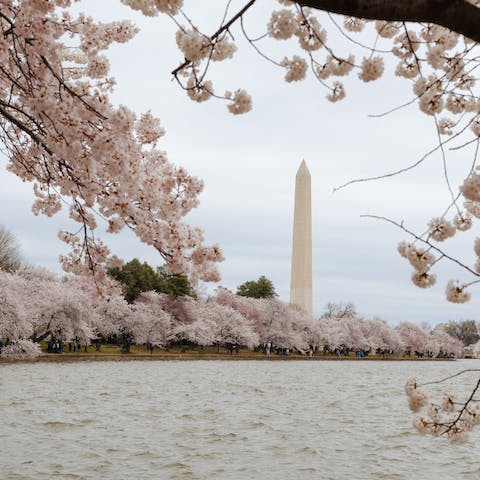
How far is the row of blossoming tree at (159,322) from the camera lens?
34263 millimetres

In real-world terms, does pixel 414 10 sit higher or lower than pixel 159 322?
lower

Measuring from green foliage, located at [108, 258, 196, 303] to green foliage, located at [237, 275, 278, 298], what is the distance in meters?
13.3

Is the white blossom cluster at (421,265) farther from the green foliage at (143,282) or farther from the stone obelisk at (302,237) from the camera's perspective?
the stone obelisk at (302,237)

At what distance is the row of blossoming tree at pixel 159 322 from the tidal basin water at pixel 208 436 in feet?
31.6

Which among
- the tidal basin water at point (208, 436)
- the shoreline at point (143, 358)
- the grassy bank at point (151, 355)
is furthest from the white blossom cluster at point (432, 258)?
the grassy bank at point (151, 355)

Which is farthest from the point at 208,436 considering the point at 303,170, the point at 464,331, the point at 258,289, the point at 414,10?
the point at 464,331

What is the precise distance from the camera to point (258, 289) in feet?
211

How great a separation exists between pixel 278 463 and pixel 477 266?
23.7ft

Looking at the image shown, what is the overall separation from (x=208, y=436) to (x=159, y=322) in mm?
34172

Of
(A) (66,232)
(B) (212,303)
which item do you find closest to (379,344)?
(B) (212,303)

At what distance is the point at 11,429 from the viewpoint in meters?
12.1

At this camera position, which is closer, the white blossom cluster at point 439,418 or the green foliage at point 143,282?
the white blossom cluster at point 439,418

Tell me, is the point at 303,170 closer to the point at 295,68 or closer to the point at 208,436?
the point at 208,436

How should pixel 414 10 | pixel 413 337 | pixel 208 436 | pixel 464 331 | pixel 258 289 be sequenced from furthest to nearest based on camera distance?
pixel 464 331, pixel 413 337, pixel 258 289, pixel 208 436, pixel 414 10
